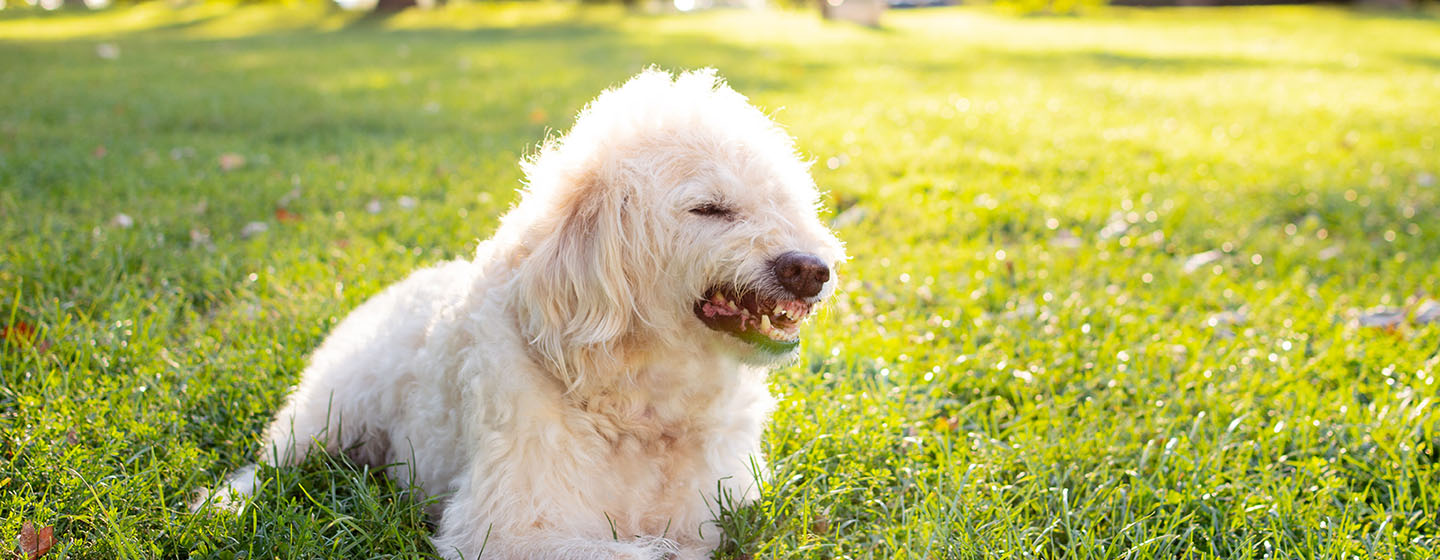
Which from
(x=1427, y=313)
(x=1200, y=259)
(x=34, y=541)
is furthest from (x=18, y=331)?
(x=1427, y=313)

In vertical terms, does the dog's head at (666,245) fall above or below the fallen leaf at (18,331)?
above

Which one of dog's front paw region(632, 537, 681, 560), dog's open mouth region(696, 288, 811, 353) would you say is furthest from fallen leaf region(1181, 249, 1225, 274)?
dog's front paw region(632, 537, 681, 560)

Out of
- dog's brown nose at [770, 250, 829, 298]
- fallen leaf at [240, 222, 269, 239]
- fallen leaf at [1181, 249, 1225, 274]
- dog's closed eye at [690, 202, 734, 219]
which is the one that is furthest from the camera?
fallen leaf at [240, 222, 269, 239]

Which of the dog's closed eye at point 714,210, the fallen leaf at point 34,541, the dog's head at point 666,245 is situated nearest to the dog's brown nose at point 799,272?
the dog's head at point 666,245

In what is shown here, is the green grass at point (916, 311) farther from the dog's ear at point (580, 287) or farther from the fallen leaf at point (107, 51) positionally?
the fallen leaf at point (107, 51)

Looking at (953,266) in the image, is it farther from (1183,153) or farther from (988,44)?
(988,44)

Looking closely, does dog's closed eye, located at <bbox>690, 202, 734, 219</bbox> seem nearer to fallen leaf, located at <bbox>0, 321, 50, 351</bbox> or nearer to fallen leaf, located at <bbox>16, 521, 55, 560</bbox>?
fallen leaf, located at <bbox>16, 521, 55, 560</bbox>

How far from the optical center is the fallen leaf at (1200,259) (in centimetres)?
499

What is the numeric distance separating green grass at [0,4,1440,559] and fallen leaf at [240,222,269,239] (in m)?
0.19

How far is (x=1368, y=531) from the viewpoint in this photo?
9.24ft

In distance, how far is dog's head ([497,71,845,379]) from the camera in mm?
2334

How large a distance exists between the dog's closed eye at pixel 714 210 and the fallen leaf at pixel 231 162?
5.49 meters

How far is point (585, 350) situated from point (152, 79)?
453 inches

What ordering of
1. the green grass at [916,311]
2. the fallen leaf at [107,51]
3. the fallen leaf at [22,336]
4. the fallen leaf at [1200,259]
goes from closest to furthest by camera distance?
1. the green grass at [916,311]
2. the fallen leaf at [22,336]
3. the fallen leaf at [1200,259]
4. the fallen leaf at [107,51]
